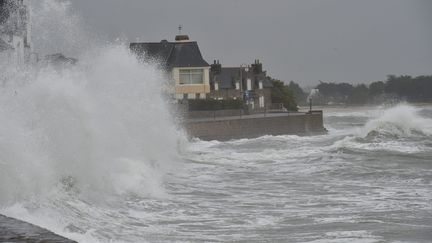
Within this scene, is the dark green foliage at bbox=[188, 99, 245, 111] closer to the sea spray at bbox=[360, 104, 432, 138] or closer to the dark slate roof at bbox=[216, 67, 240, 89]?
the sea spray at bbox=[360, 104, 432, 138]

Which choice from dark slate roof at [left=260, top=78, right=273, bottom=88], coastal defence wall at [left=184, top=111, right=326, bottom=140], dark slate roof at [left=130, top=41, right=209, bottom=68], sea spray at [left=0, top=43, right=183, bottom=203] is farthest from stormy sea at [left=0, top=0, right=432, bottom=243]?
dark slate roof at [left=260, top=78, right=273, bottom=88]

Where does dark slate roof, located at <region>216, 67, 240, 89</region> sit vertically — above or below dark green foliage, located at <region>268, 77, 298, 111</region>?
above

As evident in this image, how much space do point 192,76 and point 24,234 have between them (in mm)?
46350

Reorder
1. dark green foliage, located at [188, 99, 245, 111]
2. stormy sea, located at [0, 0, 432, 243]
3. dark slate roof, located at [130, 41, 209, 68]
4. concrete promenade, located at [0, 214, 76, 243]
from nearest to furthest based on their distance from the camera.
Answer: concrete promenade, located at [0, 214, 76, 243] → stormy sea, located at [0, 0, 432, 243] → dark green foliage, located at [188, 99, 245, 111] → dark slate roof, located at [130, 41, 209, 68]

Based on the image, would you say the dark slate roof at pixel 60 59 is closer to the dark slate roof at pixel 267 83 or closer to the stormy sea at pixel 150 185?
the stormy sea at pixel 150 185

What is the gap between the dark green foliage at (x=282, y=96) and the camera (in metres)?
63.8

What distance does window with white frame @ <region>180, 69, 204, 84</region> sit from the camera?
172ft

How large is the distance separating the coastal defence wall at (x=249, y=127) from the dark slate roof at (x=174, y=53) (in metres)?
9.89

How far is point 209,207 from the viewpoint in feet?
39.2

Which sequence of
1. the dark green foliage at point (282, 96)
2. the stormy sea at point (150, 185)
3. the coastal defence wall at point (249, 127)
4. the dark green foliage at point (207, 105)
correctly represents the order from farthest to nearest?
the dark green foliage at point (282, 96) → the dark green foliage at point (207, 105) → the coastal defence wall at point (249, 127) → the stormy sea at point (150, 185)

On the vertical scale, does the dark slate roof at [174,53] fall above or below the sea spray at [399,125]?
above

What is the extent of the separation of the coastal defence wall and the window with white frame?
9.49m

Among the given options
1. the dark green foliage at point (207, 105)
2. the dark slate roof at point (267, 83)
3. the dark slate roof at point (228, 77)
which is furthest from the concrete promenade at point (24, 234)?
the dark slate roof at point (267, 83)

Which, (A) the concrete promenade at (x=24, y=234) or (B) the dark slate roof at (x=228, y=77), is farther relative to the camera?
(B) the dark slate roof at (x=228, y=77)
